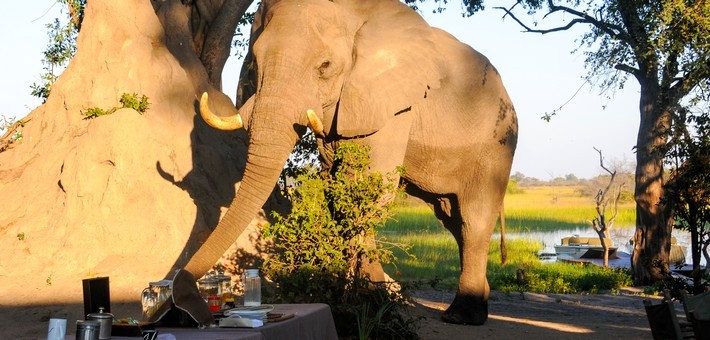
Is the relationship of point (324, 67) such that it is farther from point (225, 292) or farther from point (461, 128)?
point (225, 292)

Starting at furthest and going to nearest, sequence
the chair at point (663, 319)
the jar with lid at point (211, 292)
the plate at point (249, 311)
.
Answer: the chair at point (663, 319)
the jar with lid at point (211, 292)
the plate at point (249, 311)

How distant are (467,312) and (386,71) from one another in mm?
3240

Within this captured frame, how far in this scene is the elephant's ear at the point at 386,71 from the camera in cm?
1050

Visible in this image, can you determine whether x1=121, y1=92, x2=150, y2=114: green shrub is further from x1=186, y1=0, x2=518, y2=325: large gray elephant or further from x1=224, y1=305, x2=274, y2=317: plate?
x1=224, y1=305, x2=274, y2=317: plate

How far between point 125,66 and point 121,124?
1.12m

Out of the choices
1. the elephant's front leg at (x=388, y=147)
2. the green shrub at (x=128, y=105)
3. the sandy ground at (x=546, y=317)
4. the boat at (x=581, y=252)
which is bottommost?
the sandy ground at (x=546, y=317)

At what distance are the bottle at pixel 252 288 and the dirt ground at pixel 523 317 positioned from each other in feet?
13.5

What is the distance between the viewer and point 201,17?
1516 centimetres

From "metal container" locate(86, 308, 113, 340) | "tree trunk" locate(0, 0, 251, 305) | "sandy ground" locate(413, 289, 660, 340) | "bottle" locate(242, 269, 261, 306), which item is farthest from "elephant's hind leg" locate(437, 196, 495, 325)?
"metal container" locate(86, 308, 113, 340)

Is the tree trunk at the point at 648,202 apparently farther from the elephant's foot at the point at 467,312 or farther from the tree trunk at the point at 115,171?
the tree trunk at the point at 115,171

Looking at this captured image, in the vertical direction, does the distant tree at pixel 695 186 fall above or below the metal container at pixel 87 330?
above

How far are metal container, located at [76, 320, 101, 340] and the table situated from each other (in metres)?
0.68

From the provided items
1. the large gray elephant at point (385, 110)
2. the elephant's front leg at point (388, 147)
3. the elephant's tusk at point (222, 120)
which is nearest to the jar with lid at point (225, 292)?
the large gray elephant at point (385, 110)

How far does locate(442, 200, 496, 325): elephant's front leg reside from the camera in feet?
39.5
